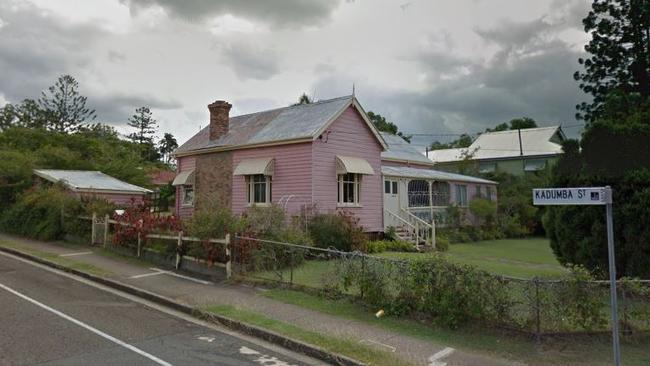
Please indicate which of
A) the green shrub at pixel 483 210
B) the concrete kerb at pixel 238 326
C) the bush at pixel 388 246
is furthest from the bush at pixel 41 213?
the green shrub at pixel 483 210

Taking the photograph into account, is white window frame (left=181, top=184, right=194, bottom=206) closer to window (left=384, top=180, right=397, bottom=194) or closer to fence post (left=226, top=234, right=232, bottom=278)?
window (left=384, top=180, right=397, bottom=194)

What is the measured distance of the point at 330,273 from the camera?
996 centimetres

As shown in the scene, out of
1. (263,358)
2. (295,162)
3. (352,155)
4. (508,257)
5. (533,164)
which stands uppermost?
(533,164)

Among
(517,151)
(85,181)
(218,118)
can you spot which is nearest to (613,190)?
(218,118)

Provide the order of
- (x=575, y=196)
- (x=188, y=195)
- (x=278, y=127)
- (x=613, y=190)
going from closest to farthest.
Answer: (x=575, y=196) < (x=613, y=190) < (x=278, y=127) < (x=188, y=195)

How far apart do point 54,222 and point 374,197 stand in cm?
1299

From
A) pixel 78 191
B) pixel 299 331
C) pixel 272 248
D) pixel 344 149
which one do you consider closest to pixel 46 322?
pixel 299 331

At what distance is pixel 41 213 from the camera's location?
1983 cm

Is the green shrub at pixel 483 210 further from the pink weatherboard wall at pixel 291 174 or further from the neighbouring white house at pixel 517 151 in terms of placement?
the neighbouring white house at pixel 517 151

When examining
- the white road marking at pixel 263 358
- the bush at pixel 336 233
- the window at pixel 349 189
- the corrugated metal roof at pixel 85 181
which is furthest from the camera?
the corrugated metal roof at pixel 85 181

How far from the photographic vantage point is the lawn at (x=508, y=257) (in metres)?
13.9

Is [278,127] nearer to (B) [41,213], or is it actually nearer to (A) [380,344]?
(B) [41,213]

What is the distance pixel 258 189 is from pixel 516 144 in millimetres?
39330

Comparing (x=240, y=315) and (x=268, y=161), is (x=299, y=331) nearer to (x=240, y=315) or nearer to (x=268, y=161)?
(x=240, y=315)
